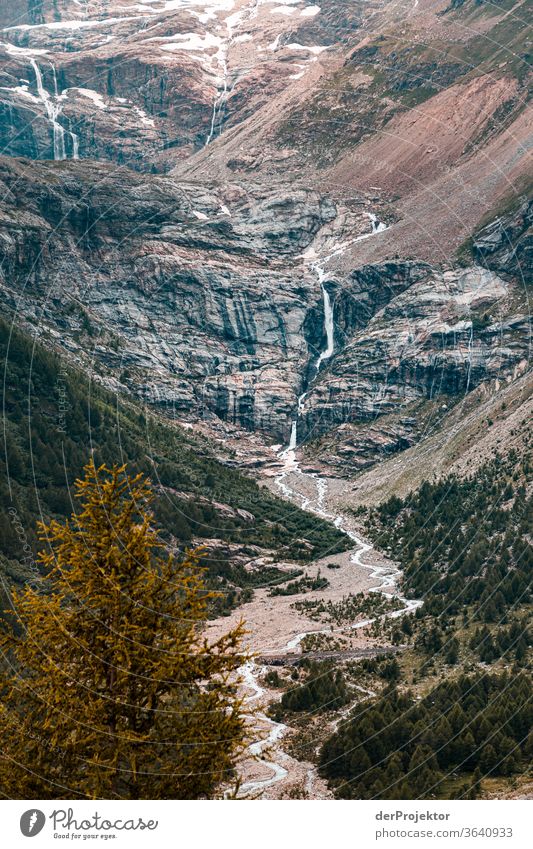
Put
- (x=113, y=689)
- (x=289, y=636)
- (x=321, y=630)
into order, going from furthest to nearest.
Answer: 1. (x=321, y=630)
2. (x=289, y=636)
3. (x=113, y=689)

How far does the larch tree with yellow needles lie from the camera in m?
27.2

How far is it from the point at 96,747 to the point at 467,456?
458 ft

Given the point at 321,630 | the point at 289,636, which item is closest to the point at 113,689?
the point at 289,636

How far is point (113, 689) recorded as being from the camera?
27.8 metres

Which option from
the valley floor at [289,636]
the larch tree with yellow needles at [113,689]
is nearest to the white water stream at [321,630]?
the valley floor at [289,636]

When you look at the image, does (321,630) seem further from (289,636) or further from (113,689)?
(113,689)

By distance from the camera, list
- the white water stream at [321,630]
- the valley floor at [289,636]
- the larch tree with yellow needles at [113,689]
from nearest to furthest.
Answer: the larch tree with yellow needles at [113,689]
the valley floor at [289,636]
the white water stream at [321,630]

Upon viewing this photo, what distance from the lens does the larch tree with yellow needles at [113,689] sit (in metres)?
27.2

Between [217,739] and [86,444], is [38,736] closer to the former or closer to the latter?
[217,739]

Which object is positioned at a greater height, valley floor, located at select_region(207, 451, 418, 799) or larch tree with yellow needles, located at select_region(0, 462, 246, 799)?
larch tree with yellow needles, located at select_region(0, 462, 246, 799)

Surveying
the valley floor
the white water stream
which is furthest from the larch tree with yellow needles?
the white water stream

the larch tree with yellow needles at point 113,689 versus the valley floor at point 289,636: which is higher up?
the larch tree with yellow needles at point 113,689

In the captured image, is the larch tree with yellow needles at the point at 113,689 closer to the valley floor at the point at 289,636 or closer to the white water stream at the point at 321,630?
the valley floor at the point at 289,636

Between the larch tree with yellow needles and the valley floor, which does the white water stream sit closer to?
the valley floor
